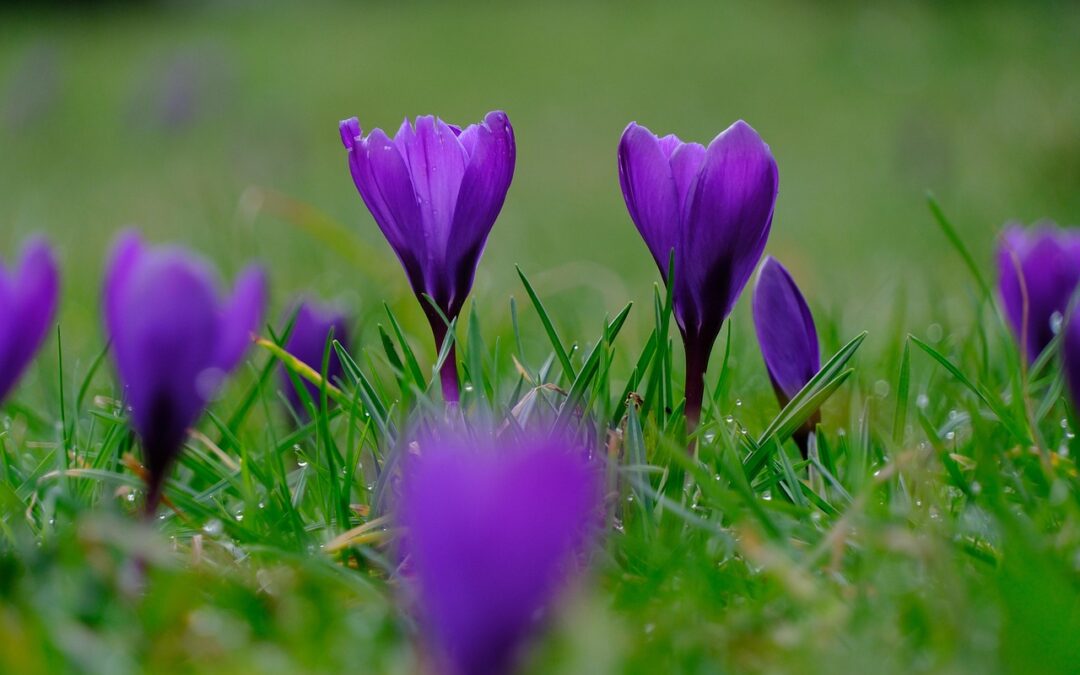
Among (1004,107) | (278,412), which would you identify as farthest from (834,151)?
(278,412)

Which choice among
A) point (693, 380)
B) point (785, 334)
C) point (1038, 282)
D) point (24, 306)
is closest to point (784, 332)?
point (785, 334)

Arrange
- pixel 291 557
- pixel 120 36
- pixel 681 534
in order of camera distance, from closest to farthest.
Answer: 1. pixel 291 557
2. pixel 681 534
3. pixel 120 36

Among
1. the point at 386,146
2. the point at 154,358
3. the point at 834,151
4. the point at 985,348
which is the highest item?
the point at 386,146

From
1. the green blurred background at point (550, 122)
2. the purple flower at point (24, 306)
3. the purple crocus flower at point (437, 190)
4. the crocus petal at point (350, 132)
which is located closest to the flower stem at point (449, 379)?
the purple crocus flower at point (437, 190)

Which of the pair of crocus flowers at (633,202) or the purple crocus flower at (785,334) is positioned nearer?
the pair of crocus flowers at (633,202)

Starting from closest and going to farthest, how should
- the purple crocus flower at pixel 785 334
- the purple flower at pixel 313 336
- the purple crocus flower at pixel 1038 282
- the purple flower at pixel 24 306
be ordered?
1. the purple flower at pixel 24 306
2. the purple crocus flower at pixel 785 334
3. the purple crocus flower at pixel 1038 282
4. the purple flower at pixel 313 336

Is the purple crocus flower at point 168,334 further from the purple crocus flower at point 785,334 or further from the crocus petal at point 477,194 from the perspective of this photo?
the purple crocus flower at point 785,334

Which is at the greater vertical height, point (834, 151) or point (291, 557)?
point (291, 557)

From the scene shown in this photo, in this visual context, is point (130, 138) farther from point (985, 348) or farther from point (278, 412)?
point (985, 348)
